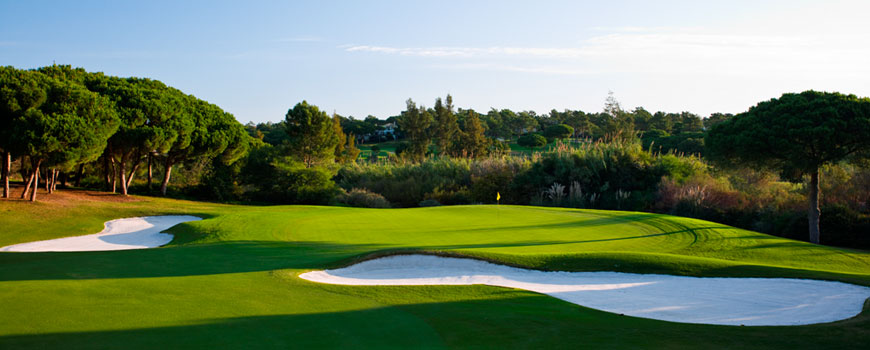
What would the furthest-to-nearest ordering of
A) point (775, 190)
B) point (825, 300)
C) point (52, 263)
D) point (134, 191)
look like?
1. point (134, 191)
2. point (775, 190)
3. point (52, 263)
4. point (825, 300)

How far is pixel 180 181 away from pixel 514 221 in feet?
94.0

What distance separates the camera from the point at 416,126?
59.7 meters

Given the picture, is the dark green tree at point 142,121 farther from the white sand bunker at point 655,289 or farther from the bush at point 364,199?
the white sand bunker at point 655,289

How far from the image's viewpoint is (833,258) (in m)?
13.0

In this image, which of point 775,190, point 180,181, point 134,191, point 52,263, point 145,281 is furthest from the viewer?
point 180,181

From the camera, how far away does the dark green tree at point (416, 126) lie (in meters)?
56.2

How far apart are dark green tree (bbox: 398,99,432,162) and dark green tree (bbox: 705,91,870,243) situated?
129 ft

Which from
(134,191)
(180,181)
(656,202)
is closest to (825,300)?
(656,202)

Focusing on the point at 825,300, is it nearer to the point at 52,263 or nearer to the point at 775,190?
the point at 52,263

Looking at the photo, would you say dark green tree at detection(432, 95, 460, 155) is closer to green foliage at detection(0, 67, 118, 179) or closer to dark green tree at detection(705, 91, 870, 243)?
green foliage at detection(0, 67, 118, 179)

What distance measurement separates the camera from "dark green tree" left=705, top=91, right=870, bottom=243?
1577cm

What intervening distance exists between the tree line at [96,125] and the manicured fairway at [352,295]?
20.9 ft

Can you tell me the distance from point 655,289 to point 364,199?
23600 millimetres

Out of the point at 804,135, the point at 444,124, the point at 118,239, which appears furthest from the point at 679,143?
the point at 118,239
